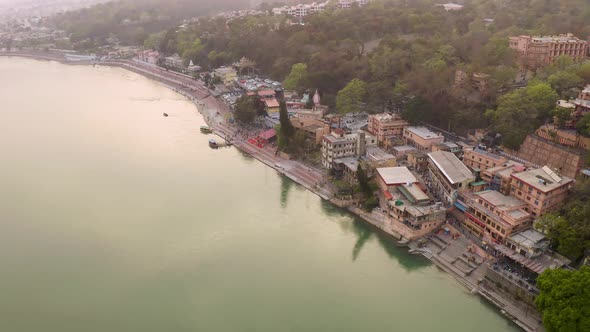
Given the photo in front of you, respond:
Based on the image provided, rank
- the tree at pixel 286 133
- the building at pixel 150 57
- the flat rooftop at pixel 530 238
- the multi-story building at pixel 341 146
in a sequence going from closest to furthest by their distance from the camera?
the flat rooftop at pixel 530 238 → the multi-story building at pixel 341 146 → the tree at pixel 286 133 → the building at pixel 150 57

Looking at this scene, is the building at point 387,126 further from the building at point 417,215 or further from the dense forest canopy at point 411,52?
the building at point 417,215

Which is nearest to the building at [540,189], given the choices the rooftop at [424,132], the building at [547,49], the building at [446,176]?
the building at [446,176]

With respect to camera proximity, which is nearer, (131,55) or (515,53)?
(515,53)

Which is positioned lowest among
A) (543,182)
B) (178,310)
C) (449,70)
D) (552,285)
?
(178,310)

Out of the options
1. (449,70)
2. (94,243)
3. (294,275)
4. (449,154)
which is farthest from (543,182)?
(94,243)

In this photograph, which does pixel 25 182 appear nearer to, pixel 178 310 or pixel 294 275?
pixel 178 310

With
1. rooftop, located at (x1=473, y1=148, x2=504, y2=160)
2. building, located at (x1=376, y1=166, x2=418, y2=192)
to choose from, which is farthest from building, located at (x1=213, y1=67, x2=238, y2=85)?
rooftop, located at (x1=473, y1=148, x2=504, y2=160)

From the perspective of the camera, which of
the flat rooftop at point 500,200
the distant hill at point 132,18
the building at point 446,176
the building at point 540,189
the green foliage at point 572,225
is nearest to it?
the green foliage at point 572,225
